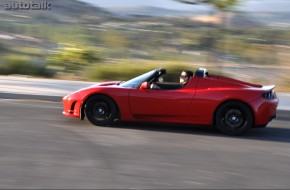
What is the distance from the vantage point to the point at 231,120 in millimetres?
10211

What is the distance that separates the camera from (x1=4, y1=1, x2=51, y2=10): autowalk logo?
3223 centimetres

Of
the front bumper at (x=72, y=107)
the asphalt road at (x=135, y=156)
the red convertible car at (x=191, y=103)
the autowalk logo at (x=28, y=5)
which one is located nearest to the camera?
the asphalt road at (x=135, y=156)

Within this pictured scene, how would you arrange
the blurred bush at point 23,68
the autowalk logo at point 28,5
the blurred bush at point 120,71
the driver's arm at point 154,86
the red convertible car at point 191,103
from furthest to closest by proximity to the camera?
the autowalk logo at point 28,5 < the blurred bush at point 23,68 < the blurred bush at point 120,71 < the driver's arm at point 154,86 < the red convertible car at point 191,103

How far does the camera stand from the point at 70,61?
2259 centimetres

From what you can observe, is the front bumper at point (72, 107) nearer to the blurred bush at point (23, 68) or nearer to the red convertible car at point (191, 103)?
the red convertible car at point (191, 103)

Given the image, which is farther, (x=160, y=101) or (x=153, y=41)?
(x=153, y=41)

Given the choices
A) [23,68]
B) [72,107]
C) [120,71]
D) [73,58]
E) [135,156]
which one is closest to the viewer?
[135,156]

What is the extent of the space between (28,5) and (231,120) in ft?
78.8

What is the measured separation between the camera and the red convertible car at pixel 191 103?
398 inches

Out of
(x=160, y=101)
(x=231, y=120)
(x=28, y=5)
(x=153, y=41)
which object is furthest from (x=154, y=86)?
(x=28, y=5)

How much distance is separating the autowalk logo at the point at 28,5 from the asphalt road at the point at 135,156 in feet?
71.3

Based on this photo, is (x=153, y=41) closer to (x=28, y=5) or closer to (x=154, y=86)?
(x=28, y=5)

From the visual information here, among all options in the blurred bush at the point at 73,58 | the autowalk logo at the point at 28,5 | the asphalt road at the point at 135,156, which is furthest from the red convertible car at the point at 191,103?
the autowalk logo at the point at 28,5

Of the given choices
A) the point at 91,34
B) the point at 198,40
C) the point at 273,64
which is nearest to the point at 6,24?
the point at 91,34
